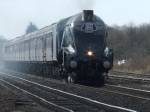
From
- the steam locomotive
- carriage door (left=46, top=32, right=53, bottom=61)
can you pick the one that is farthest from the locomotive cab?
carriage door (left=46, top=32, right=53, bottom=61)

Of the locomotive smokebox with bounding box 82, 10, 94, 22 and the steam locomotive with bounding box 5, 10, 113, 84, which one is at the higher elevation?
the locomotive smokebox with bounding box 82, 10, 94, 22

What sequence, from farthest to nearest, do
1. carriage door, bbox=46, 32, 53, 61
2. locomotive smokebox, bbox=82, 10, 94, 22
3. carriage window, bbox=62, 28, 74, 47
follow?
carriage door, bbox=46, 32, 53, 61
carriage window, bbox=62, 28, 74, 47
locomotive smokebox, bbox=82, 10, 94, 22

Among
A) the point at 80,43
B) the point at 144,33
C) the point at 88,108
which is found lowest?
the point at 88,108

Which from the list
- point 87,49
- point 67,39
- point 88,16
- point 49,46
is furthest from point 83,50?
point 49,46

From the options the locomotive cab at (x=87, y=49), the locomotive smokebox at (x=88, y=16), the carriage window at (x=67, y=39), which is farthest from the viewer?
the carriage window at (x=67, y=39)

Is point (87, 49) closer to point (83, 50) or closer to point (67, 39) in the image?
point (83, 50)

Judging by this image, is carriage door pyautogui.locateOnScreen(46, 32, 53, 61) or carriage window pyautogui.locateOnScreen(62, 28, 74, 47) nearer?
carriage window pyautogui.locateOnScreen(62, 28, 74, 47)

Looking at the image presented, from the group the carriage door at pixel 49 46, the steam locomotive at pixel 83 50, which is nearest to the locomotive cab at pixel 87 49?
the steam locomotive at pixel 83 50

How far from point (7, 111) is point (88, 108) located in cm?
246

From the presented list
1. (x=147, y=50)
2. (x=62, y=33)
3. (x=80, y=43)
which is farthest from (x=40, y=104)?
(x=147, y=50)

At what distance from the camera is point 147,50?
185 ft

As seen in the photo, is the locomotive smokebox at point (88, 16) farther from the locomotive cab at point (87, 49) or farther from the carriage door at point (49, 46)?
the carriage door at point (49, 46)

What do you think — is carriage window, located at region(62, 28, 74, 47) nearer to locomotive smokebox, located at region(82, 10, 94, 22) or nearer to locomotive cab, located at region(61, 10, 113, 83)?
locomotive cab, located at region(61, 10, 113, 83)

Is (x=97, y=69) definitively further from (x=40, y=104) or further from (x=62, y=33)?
(x=40, y=104)
